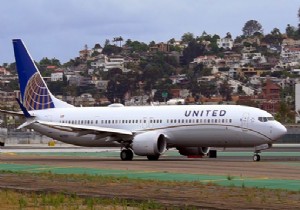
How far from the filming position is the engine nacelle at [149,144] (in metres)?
51.8

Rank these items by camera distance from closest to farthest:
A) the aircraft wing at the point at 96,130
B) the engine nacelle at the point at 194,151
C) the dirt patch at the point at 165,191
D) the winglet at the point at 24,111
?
the dirt patch at the point at 165,191 → the aircraft wing at the point at 96,130 → the engine nacelle at the point at 194,151 → the winglet at the point at 24,111

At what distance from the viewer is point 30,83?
2299 inches

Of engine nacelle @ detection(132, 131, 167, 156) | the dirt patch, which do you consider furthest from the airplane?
the dirt patch

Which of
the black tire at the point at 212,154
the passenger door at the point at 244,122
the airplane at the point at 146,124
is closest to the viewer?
the passenger door at the point at 244,122

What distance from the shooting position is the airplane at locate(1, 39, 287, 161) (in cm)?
5025

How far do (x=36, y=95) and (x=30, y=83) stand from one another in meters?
0.87

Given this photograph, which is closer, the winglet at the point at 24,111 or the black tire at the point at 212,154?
the winglet at the point at 24,111

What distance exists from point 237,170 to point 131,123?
1645cm

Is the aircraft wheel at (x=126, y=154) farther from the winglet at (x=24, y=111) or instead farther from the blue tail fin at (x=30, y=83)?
the blue tail fin at (x=30, y=83)

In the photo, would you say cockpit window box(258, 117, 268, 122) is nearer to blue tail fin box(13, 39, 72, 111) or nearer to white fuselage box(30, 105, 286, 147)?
white fuselage box(30, 105, 286, 147)

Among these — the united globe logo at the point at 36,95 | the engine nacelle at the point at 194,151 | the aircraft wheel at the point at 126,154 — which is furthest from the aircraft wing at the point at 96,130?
the united globe logo at the point at 36,95

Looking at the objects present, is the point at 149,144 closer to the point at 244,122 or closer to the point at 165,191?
the point at 244,122

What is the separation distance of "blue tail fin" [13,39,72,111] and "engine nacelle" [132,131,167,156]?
846 cm

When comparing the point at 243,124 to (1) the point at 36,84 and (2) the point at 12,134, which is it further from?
(2) the point at 12,134
